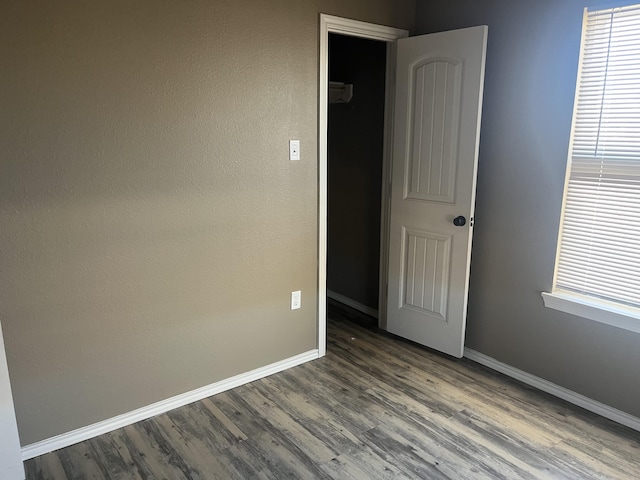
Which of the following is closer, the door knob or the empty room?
the empty room

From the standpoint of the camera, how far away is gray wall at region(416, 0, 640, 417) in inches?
95.4

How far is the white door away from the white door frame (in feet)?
0.33

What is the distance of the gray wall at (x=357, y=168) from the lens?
3572 mm

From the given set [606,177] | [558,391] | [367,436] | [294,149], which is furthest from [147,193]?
[558,391]

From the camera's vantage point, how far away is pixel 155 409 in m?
2.46

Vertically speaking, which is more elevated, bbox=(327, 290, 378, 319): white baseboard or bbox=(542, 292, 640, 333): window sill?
bbox=(542, 292, 640, 333): window sill

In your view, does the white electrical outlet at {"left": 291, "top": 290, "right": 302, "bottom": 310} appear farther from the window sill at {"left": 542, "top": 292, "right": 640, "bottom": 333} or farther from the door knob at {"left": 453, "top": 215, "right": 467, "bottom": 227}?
the window sill at {"left": 542, "top": 292, "right": 640, "bottom": 333}

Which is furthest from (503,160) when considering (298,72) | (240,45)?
(240,45)

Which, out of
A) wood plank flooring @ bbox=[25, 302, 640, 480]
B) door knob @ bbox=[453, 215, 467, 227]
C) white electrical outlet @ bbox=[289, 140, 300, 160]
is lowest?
wood plank flooring @ bbox=[25, 302, 640, 480]

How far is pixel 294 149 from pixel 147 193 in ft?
2.79

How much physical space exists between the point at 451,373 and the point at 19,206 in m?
2.40

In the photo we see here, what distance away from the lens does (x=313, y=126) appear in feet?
9.10

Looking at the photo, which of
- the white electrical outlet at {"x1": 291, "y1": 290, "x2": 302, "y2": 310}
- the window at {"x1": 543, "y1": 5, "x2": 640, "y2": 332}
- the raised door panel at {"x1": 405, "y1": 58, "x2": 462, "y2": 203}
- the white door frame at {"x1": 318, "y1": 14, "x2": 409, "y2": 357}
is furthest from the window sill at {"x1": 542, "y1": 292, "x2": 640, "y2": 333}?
the white electrical outlet at {"x1": 291, "y1": 290, "x2": 302, "y2": 310}

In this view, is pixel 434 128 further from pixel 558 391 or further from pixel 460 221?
pixel 558 391
